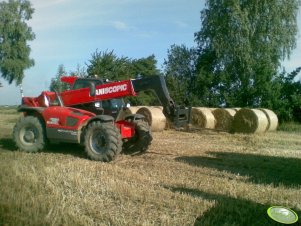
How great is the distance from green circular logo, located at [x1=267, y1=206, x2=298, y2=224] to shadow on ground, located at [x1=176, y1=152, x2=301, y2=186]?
283 cm

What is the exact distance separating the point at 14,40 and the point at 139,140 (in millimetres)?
38543

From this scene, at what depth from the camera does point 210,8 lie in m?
32.3

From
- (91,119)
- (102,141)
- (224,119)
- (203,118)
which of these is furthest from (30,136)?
(224,119)

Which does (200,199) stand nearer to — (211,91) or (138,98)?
(138,98)

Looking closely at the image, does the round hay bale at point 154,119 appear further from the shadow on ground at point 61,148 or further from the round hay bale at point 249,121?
the shadow on ground at point 61,148

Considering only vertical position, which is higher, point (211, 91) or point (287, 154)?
point (211, 91)

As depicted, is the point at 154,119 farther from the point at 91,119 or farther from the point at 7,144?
the point at 91,119

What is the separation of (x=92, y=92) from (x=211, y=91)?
2109 cm

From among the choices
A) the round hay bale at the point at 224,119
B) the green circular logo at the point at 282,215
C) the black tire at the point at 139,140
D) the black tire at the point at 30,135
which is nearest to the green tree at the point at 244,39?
the round hay bale at the point at 224,119

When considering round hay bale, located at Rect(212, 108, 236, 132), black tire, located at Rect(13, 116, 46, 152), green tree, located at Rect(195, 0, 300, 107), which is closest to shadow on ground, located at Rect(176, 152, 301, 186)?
black tire, located at Rect(13, 116, 46, 152)

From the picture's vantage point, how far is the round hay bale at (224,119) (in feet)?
68.1

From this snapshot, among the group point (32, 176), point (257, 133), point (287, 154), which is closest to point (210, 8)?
point (257, 133)

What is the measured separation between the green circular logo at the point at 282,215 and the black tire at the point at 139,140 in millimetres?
6230

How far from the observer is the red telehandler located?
10.1 metres
